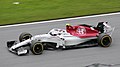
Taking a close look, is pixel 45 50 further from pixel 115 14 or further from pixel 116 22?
pixel 115 14

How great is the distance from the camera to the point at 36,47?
9016 mm

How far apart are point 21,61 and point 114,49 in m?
2.28

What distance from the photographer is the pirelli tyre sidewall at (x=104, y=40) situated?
9.40 meters

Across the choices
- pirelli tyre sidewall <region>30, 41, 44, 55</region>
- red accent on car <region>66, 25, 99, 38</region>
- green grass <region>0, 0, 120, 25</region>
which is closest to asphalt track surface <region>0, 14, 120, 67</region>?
pirelli tyre sidewall <region>30, 41, 44, 55</region>

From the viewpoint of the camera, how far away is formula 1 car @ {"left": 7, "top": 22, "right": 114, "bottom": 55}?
9.10m

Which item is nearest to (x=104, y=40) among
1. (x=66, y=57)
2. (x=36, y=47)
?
(x=66, y=57)

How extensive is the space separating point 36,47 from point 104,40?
1.66 meters

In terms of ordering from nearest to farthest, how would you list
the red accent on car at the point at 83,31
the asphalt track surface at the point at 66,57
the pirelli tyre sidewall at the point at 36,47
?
the asphalt track surface at the point at 66,57
the pirelli tyre sidewall at the point at 36,47
the red accent on car at the point at 83,31

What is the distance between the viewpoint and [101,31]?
32.3ft

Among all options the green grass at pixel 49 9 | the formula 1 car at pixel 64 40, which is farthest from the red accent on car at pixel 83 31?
the green grass at pixel 49 9

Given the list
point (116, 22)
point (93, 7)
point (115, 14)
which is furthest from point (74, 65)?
point (93, 7)

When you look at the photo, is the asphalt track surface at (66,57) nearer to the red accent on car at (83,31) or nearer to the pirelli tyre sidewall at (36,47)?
the pirelli tyre sidewall at (36,47)

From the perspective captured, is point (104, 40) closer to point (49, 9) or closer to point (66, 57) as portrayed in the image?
point (66, 57)

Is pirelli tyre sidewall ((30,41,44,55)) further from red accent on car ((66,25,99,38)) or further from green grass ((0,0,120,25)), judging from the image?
green grass ((0,0,120,25))
